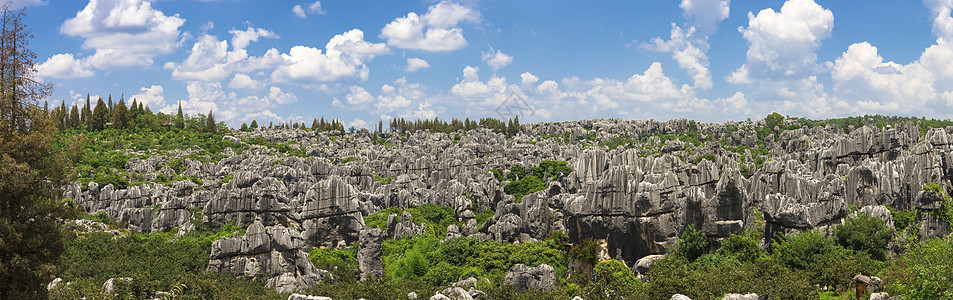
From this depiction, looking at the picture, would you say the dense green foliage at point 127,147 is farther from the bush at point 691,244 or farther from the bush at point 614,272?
the bush at point 691,244

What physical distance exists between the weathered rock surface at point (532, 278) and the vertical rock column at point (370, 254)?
10592 mm

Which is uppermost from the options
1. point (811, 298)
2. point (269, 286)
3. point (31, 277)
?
point (31, 277)

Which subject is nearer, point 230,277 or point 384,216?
point 230,277

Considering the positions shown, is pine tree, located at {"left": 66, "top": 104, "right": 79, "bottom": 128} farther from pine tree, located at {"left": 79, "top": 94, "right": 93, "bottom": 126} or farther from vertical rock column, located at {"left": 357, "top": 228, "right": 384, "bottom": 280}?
vertical rock column, located at {"left": 357, "top": 228, "right": 384, "bottom": 280}

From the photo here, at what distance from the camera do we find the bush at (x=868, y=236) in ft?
107

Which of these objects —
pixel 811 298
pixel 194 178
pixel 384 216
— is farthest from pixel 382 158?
pixel 811 298

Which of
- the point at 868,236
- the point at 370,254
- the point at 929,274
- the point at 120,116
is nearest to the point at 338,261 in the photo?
the point at 370,254

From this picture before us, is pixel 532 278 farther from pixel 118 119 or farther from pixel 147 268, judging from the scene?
pixel 118 119

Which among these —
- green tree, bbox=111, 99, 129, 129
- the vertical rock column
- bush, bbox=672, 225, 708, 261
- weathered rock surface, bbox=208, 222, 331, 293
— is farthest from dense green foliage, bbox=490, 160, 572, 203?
green tree, bbox=111, 99, 129, 129

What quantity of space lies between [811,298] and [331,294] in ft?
65.0

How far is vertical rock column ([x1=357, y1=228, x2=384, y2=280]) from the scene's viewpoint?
4034 centimetres

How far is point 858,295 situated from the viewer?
25406 mm

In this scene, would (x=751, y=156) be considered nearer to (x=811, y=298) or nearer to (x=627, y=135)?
(x=627, y=135)

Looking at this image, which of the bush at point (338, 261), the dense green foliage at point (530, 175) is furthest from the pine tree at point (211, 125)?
the bush at point (338, 261)
